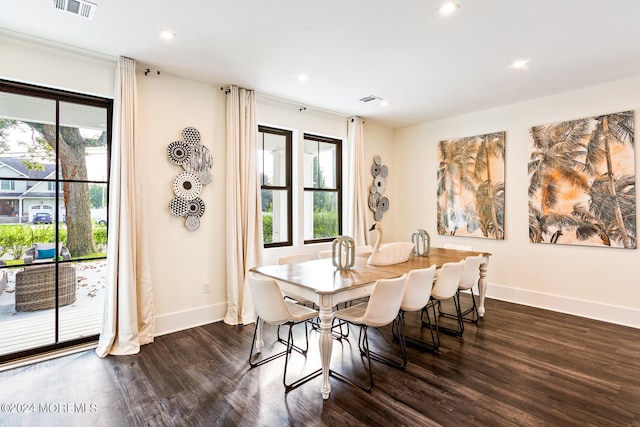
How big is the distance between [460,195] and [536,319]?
6.88 feet

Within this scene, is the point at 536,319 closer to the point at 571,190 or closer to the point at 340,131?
the point at 571,190

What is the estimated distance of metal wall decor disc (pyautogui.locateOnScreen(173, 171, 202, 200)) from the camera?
368cm

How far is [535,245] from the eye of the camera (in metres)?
4.57

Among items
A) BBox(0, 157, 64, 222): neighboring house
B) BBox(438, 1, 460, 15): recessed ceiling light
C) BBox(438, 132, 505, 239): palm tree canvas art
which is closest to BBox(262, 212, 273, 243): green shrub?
BBox(0, 157, 64, 222): neighboring house

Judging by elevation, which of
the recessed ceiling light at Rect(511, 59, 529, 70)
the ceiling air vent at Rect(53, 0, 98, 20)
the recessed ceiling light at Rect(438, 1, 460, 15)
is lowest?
the recessed ceiling light at Rect(438, 1, 460, 15)

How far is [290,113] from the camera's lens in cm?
476

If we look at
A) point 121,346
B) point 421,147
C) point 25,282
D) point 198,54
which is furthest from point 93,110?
point 421,147

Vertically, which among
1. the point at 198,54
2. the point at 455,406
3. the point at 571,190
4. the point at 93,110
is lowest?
the point at 455,406

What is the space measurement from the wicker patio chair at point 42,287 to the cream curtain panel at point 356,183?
374 centimetres

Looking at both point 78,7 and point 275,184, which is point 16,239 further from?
point 275,184

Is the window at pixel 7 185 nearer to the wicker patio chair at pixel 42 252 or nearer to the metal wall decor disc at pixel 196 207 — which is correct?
the wicker patio chair at pixel 42 252

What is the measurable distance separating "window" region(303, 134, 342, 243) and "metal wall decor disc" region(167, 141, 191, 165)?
6.17ft

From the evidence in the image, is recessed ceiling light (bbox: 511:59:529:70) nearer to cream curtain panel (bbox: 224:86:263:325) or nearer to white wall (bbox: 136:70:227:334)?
cream curtain panel (bbox: 224:86:263:325)

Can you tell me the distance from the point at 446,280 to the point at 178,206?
9.78 feet
